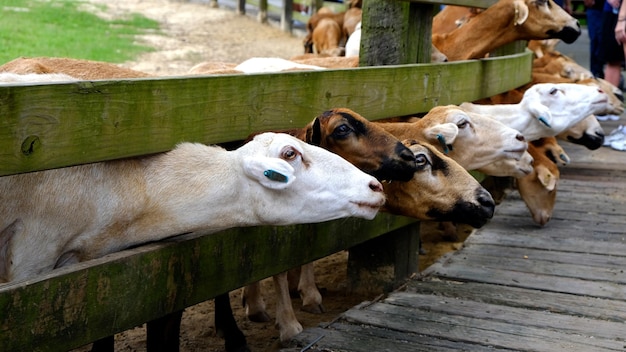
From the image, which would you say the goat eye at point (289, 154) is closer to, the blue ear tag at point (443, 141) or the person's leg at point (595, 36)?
the blue ear tag at point (443, 141)

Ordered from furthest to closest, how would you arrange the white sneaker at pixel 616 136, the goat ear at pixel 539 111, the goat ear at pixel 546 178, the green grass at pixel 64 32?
the green grass at pixel 64 32
the white sneaker at pixel 616 136
the goat ear at pixel 546 178
the goat ear at pixel 539 111

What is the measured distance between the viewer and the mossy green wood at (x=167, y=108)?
3.17m

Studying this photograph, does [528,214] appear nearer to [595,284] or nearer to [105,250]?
[595,284]

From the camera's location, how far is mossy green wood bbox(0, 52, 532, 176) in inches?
125

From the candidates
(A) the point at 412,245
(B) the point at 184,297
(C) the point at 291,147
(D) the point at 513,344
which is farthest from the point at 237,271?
(A) the point at 412,245

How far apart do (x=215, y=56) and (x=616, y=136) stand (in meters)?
10.9

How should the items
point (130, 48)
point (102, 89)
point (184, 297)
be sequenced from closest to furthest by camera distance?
point (102, 89) < point (184, 297) < point (130, 48)

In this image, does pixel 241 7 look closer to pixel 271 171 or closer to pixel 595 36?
pixel 595 36

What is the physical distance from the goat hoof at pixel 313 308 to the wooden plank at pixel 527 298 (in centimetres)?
100

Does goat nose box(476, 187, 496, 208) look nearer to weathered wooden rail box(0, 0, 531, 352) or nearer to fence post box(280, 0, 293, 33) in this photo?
weathered wooden rail box(0, 0, 531, 352)

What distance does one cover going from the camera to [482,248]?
6.44 m

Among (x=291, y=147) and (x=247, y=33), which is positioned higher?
(x=291, y=147)

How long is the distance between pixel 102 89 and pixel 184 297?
97 centimetres

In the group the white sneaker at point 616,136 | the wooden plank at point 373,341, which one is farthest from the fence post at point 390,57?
the white sneaker at point 616,136
